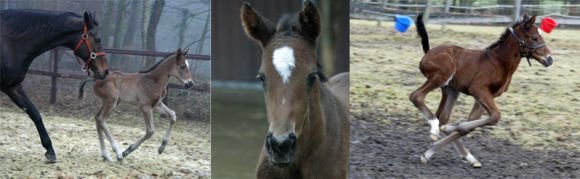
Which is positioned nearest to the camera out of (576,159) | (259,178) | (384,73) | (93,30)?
(259,178)

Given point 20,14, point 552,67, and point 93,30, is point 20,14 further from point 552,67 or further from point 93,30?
point 552,67

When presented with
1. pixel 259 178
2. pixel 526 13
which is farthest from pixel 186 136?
pixel 526 13

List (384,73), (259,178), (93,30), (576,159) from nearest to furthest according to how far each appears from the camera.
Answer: (259,178) → (576,159) → (384,73) → (93,30)

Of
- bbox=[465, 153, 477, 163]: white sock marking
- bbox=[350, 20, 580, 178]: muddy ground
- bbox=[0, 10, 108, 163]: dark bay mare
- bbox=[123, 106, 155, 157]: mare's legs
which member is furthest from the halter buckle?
bbox=[465, 153, 477, 163]: white sock marking

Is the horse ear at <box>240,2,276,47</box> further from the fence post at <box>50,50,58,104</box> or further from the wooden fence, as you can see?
the fence post at <box>50,50,58,104</box>

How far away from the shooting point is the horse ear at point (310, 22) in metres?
3.14

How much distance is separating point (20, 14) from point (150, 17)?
89 cm

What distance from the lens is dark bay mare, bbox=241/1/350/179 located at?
2.94 m

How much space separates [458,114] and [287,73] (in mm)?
1892

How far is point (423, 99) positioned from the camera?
14.9 ft

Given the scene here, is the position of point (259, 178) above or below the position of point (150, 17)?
below

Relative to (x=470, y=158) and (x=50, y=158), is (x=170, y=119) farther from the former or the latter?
(x=470, y=158)

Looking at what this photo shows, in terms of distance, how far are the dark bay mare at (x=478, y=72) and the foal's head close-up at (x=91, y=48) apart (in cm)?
217

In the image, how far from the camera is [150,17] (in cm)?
509
